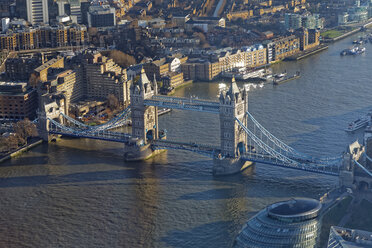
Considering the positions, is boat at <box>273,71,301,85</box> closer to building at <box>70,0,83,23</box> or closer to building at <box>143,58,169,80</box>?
building at <box>143,58,169,80</box>

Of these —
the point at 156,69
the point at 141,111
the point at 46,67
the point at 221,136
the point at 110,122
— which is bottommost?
the point at 110,122

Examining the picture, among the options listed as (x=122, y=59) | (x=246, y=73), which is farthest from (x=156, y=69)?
(x=246, y=73)

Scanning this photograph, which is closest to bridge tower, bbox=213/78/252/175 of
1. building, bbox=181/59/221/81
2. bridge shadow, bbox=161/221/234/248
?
bridge shadow, bbox=161/221/234/248

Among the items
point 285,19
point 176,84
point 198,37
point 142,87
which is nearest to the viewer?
point 142,87

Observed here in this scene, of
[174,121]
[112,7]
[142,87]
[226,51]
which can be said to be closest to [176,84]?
[226,51]

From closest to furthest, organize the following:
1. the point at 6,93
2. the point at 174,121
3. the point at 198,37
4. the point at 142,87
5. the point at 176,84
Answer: the point at 142,87, the point at 174,121, the point at 6,93, the point at 176,84, the point at 198,37

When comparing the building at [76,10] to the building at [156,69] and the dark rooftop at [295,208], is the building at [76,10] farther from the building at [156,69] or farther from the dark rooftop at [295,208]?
the dark rooftop at [295,208]

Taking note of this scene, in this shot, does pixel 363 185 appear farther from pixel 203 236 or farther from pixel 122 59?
pixel 122 59

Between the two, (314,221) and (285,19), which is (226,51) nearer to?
(285,19)
